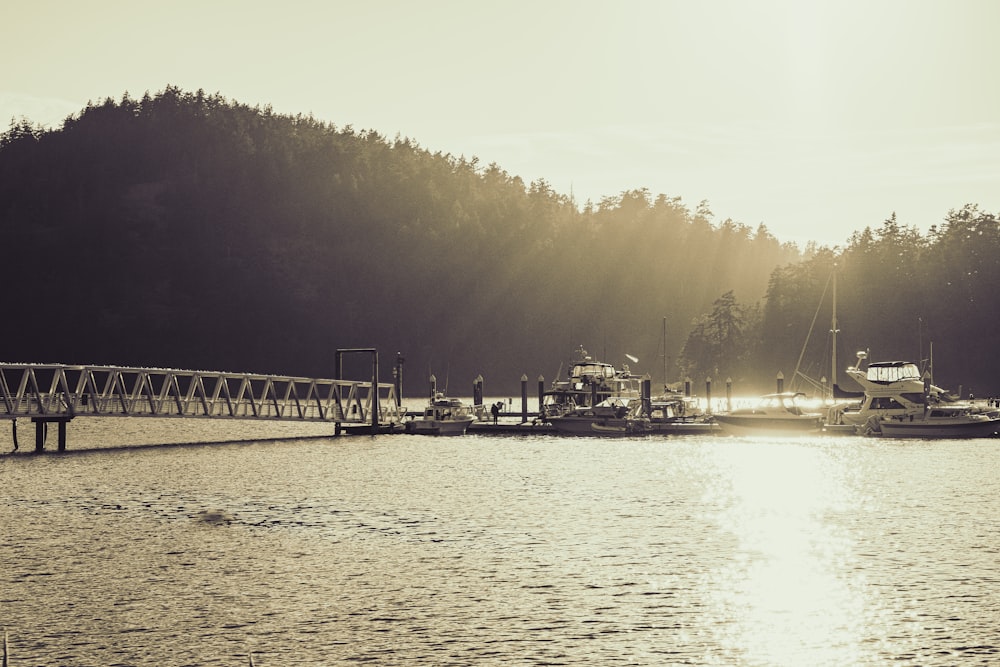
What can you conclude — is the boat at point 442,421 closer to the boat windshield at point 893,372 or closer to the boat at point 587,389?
the boat at point 587,389

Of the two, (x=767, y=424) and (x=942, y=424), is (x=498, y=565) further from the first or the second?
(x=942, y=424)

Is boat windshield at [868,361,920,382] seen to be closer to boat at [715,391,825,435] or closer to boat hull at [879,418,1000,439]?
boat hull at [879,418,1000,439]

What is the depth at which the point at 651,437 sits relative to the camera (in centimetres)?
9519

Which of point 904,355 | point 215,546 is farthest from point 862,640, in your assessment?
point 904,355

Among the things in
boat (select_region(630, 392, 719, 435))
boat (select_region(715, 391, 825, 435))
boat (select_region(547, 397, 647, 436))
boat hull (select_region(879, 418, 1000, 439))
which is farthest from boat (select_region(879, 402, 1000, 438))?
boat (select_region(547, 397, 647, 436))

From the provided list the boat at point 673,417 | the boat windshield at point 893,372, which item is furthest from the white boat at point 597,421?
the boat windshield at point 893,372

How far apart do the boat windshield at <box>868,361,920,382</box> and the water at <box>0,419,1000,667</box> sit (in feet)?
58.5

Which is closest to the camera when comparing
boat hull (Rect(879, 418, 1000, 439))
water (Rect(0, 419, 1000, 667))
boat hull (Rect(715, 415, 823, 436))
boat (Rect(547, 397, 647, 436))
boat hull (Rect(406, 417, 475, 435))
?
water (Rect(0, 419, 1000, 667))

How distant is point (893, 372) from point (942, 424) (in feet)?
16.3

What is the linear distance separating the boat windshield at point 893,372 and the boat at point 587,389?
2163cm

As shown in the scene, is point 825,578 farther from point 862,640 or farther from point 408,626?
point 408,626

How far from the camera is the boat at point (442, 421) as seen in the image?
9619 centimetres

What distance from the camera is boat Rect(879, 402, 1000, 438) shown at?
280ft

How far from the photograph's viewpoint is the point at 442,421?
96.2 metres
